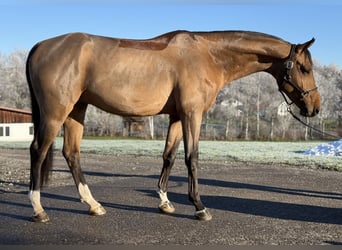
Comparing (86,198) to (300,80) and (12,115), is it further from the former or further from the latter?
(12,115)

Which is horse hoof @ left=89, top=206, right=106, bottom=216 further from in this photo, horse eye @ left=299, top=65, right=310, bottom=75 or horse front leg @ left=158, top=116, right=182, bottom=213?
horse eye @ left=299, top=65, right=310, bottom=75

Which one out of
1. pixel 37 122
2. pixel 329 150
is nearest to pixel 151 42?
pixel 37 122

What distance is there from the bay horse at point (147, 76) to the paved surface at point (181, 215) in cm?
40

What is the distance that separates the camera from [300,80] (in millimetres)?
Result: 6051

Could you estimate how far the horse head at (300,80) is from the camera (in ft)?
19.6

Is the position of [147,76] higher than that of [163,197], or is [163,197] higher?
[147,76]

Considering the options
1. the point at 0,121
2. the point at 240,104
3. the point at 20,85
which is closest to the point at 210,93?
the point at 0,121

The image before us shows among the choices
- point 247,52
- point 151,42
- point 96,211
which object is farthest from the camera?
point 247,52

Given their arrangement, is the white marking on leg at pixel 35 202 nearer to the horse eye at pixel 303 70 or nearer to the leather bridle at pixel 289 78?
the leather bridle at pixel 289 78

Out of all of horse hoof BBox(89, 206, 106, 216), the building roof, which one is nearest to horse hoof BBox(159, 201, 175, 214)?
horse hoof BBox(89, 206, 106, 216)

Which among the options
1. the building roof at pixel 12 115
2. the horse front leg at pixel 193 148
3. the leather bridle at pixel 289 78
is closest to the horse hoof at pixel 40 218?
the horse front leg at pixel 193 148

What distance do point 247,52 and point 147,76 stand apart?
59.3 inches

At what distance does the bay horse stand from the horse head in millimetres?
13

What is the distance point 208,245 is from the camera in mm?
4504
